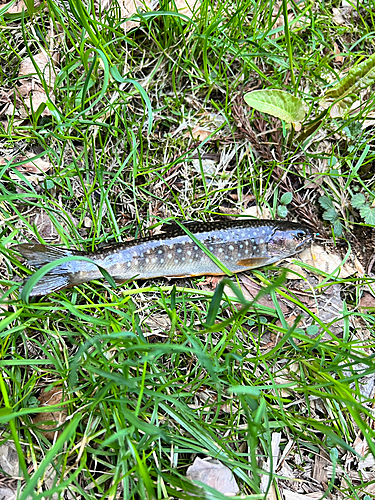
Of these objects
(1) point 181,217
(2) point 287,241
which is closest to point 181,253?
(1) point 181,217

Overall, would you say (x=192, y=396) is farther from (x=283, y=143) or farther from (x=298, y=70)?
(x=298, y=70)

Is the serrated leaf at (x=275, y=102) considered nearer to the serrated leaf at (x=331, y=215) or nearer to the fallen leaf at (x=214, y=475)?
the serrated leaf at (x=331, y=215)

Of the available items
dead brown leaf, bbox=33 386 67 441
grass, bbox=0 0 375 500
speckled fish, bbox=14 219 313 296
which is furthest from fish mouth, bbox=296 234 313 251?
dead brown leaf, bbox=33 386 67 441

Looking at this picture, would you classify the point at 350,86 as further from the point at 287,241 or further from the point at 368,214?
the point at 287,241

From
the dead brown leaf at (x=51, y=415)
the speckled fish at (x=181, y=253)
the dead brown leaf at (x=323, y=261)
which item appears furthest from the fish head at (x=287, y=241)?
the dead brown leaf at (x=51, y=415)

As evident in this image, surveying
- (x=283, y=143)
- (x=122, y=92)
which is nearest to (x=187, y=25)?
(x=122, y=92)

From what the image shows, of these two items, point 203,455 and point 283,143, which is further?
point 283,143

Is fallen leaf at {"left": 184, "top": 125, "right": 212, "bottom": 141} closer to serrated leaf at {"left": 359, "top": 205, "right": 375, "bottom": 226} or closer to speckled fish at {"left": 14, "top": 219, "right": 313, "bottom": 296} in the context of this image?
speckled fish at {"left": 14, "top": 219, "right": 313, "bottom": 296}
